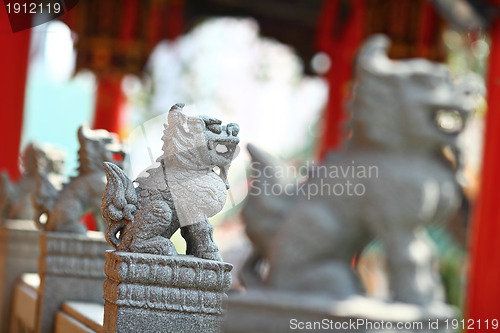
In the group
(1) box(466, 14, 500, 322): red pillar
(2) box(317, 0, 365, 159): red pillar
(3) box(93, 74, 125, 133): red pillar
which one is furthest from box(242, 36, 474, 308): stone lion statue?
(3) box(93, 74, 125, 133): red pillar

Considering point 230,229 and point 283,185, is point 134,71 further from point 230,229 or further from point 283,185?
point 230,229

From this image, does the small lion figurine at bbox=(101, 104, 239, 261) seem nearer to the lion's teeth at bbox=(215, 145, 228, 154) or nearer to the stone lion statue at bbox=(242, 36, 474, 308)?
the lion's teeth at bbox=(215, 145, 228, 154)

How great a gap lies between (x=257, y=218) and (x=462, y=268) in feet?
12.8

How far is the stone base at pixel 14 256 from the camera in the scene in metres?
3.54

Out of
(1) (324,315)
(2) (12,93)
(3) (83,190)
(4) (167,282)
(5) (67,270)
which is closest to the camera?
(4) (167,282)

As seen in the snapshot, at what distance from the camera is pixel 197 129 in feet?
5.68

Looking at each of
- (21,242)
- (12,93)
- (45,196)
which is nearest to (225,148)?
(45,196)

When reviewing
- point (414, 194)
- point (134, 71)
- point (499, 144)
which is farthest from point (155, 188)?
point (134, 71)

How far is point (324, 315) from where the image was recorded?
11.5ft

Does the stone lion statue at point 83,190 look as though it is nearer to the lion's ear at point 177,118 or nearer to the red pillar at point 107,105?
the lion's ear at point 177,118

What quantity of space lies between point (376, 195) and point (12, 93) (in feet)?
9.87

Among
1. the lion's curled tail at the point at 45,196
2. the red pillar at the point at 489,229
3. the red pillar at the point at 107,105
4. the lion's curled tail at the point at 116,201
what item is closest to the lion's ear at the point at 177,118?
the lion's curled tail at the point at 116,201

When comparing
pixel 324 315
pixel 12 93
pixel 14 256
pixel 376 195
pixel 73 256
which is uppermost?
pixel 12 93

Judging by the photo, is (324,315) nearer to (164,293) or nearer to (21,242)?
(21,242)
